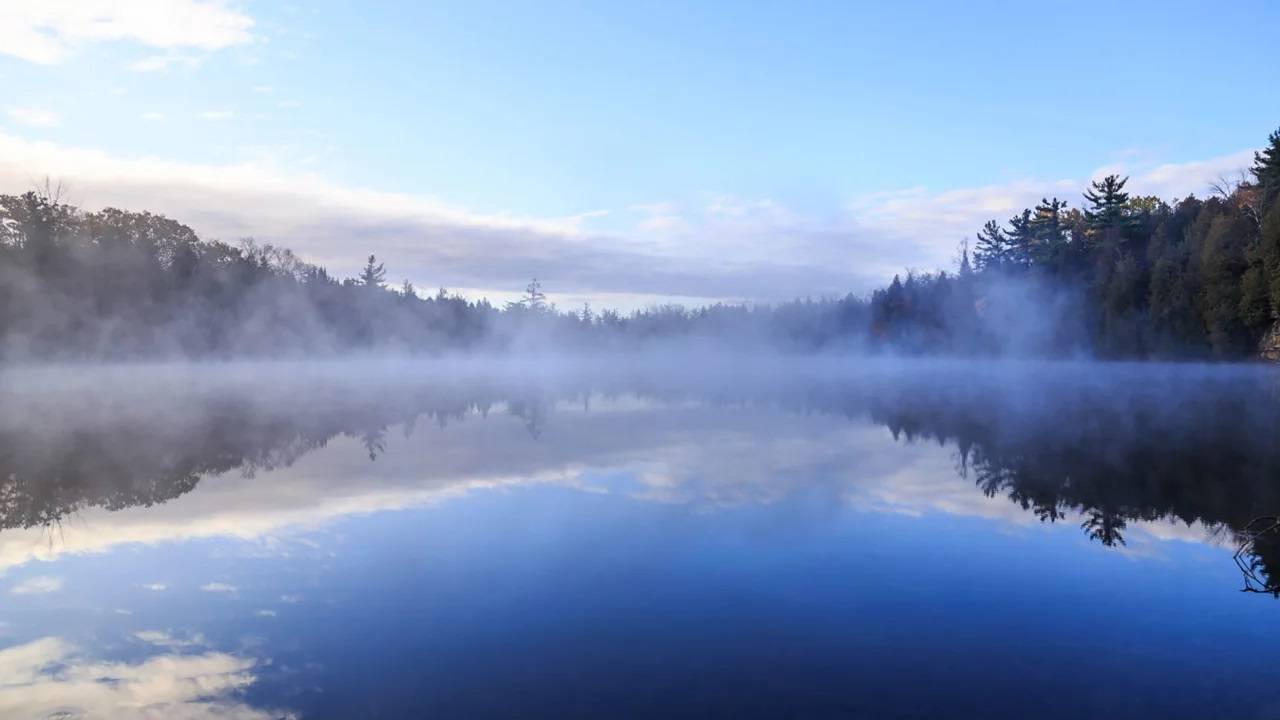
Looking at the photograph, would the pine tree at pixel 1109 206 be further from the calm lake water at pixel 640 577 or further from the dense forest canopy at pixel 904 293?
the calm lake water at pixel 640 577

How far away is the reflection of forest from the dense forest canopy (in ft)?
74.9

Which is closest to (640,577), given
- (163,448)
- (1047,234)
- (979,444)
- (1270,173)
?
(979,444)

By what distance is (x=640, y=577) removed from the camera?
8.45 m

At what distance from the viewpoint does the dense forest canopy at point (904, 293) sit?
53094mm

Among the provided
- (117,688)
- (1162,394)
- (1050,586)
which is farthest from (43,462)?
(1162,394)

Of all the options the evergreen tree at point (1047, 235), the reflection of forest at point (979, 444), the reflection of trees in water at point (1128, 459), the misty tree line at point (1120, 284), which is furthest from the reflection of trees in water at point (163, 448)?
the evergreen tree at point (1047, 235)

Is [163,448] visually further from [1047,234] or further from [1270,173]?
[1047,234]

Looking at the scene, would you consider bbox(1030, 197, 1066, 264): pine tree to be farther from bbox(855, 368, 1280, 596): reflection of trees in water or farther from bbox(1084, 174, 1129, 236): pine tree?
bbox(855, 368, 1280, 596): reflection of trees in water

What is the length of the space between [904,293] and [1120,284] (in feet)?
153

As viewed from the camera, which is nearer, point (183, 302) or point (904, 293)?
point (183, 302)

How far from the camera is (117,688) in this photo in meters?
5.85

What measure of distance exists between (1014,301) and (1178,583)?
83702 millimetres

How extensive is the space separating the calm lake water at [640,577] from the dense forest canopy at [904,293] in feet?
146

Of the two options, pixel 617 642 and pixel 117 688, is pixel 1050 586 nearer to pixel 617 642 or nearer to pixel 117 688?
pixel 617 642
